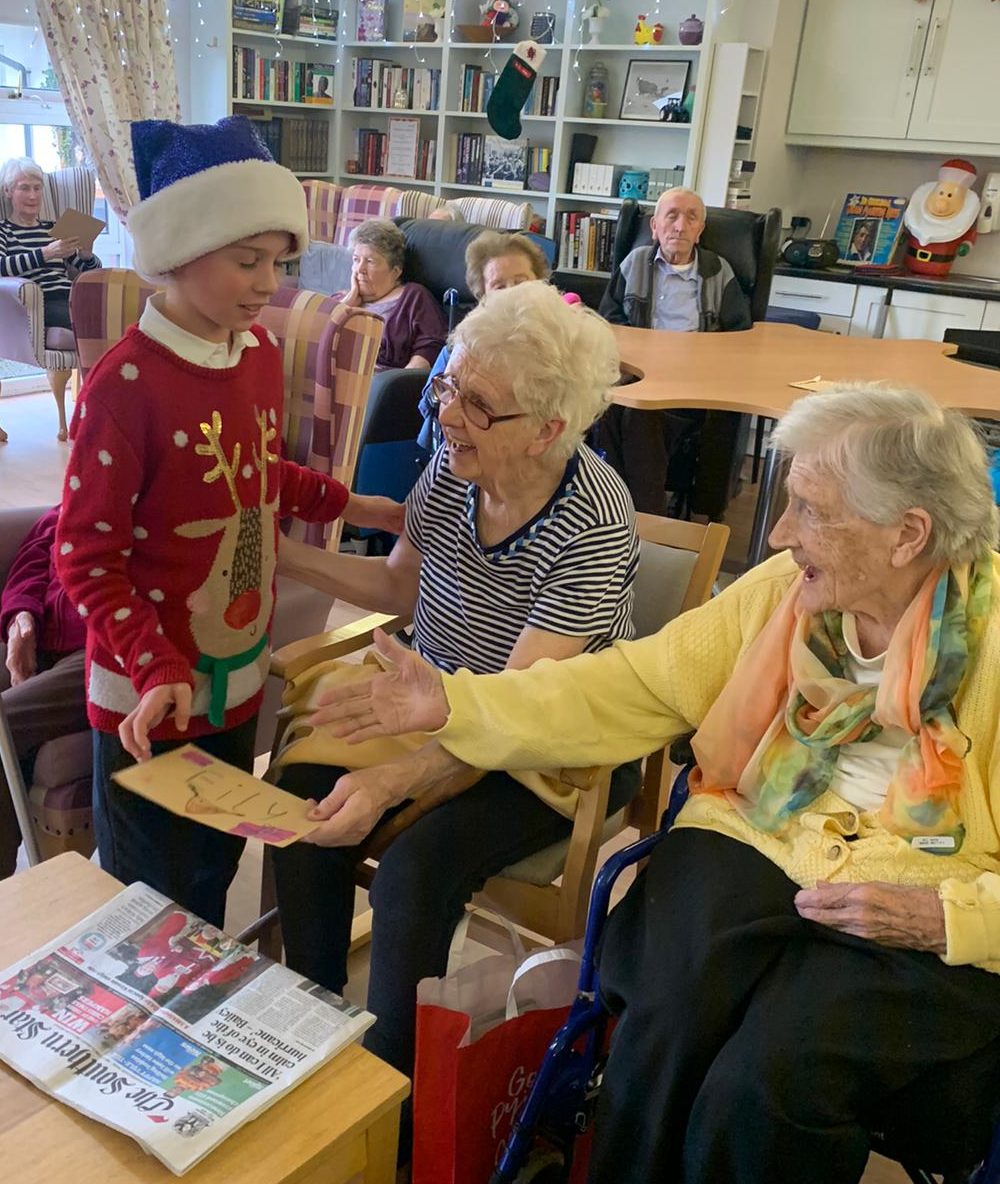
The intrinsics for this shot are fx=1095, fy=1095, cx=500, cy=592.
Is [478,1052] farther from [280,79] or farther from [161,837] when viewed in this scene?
[280,79]

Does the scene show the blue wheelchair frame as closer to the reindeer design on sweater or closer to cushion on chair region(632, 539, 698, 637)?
cushion on chair region(632, 539, 698, 637)

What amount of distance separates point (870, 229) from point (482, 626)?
476 centimetres

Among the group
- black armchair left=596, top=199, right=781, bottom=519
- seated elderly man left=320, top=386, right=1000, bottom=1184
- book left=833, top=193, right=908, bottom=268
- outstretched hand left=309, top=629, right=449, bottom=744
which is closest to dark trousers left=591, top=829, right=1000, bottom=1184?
seated elderly man left=320, top=386, right=1000, bottom=1184

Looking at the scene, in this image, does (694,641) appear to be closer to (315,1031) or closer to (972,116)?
(315,1031)

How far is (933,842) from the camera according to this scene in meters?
1.23

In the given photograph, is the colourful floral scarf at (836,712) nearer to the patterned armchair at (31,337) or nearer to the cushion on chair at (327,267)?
the cushion on chair at (327,267)

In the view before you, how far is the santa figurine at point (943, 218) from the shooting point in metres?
5.25

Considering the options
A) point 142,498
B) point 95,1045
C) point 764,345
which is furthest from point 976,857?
→ point 764,345

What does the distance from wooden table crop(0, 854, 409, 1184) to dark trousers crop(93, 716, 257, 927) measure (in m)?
0.33

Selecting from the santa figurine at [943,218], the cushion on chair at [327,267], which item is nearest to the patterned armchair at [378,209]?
the cushion on chair at [327,267]

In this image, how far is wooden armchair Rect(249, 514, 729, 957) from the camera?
1.43 metres

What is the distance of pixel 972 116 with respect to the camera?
5.07 meters

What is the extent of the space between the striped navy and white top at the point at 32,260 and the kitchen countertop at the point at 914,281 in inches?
133

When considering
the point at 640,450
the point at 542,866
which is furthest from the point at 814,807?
the point at 640,450
